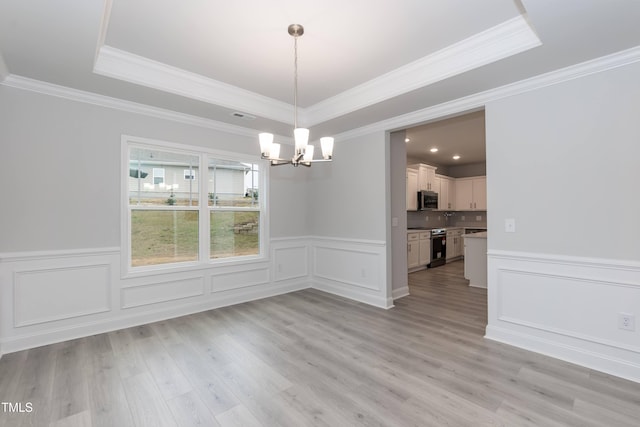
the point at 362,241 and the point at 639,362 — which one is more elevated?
the point at 362,241

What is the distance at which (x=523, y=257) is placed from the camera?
299 cm

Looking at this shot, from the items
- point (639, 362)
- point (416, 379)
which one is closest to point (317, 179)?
point (416, 379)

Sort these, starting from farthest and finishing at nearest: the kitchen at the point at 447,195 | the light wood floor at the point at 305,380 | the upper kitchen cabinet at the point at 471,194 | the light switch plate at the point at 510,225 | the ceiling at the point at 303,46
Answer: the upper kitchen cabinet at the point at 471,194 < the kitchen at the point at 447,195 < the light switch plate at the point at 510,225 < the ceiling at the point at 303,46 < the light wood floor at the point at 305,380

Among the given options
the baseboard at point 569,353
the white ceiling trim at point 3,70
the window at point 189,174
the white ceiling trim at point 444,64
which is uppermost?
the white ceiling trim at point 444,64

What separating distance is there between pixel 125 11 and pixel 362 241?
12.1ft

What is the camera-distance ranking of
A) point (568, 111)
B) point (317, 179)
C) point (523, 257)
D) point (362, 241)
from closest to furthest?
point (568, 111) → point (523, 257) → point (362, 241) → point (317, 179)

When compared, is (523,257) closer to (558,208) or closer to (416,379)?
(558,208)

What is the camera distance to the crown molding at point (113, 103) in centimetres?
296

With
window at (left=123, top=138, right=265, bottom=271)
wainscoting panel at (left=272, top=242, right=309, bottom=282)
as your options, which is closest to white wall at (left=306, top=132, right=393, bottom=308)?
wainscoting panel at (left=272, top=242, right=309, bottom=282)

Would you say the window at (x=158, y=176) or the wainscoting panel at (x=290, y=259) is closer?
the window at (x=158, y=176)

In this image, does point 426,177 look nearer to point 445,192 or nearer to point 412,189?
point 412,189

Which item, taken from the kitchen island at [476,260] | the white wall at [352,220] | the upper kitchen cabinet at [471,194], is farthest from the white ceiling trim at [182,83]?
the upper kitchen cabinet at [471,194]

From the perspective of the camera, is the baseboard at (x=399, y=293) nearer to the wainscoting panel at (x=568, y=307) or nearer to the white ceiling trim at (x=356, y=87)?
the wainscoting panel at (x=568, y=307)

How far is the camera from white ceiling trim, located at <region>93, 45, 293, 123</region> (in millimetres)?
2871
